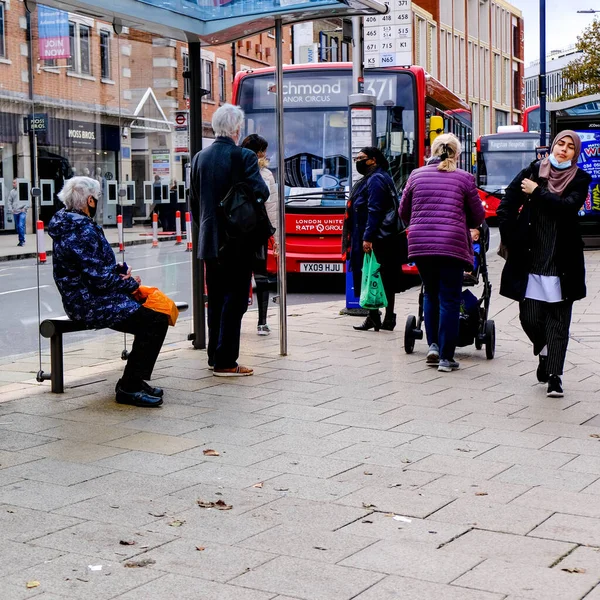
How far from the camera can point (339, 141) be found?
17656mm

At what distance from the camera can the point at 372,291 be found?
1126 centimetres

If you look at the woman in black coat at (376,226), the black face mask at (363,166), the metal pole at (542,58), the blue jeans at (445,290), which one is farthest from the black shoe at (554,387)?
the metal pole at (542,58)

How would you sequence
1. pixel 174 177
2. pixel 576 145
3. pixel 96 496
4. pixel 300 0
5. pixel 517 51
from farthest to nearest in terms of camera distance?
pixel 517 51 < pixel 174 177 < pixel 300 0 < pixel 576 145 < pixel 96 496

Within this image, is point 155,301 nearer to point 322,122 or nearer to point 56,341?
point 56,341

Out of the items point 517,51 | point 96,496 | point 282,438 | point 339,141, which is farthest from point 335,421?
point 517,51

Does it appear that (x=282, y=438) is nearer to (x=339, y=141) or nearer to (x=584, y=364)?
(x=584, y=364)

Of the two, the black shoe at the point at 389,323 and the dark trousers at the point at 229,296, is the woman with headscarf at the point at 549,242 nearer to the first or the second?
the dark trousers at the point at 229,296

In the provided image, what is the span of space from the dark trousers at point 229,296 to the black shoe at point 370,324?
3.24 meters

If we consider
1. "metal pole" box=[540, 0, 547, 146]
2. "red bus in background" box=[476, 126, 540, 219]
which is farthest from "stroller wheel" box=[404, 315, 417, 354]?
"red bus in background" box=[476, 126, 540, 219]

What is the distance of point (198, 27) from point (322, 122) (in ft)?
26.2

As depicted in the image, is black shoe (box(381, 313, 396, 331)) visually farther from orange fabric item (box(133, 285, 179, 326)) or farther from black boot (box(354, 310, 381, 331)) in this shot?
orange fabric item (box(133, 285, 179, 326))

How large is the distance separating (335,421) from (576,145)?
2.48 metres

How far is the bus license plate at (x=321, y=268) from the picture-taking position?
17141 millimetres

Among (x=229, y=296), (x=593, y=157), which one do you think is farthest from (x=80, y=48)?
(x=593, y=157)
